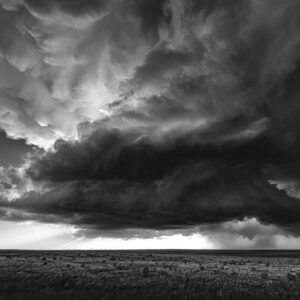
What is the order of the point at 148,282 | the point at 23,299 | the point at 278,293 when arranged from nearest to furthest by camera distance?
the point at 23,299 < the point at 278,293 < the point at 148,282

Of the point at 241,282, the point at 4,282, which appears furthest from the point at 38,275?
the point at 241,282

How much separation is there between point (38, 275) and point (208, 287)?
16.6 m

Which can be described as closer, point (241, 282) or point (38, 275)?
point (241, 282)

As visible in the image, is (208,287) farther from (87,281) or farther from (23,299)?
(23,299)

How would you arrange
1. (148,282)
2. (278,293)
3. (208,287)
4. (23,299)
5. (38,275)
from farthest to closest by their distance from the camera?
(38,275)
(148,282)
(208,287)
(278,293)
(23,299)

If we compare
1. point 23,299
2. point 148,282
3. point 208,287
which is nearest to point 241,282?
point 208,287

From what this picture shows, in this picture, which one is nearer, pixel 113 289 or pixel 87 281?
pixel 113 289

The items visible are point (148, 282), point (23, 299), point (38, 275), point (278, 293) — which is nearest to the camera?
point (23, 299)

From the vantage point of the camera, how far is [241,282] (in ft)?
94.7

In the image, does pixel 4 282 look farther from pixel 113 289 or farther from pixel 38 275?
pixel 113 289

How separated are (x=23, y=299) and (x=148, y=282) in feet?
36.8

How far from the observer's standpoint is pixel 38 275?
102 ft

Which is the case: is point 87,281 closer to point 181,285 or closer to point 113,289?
point 113,289

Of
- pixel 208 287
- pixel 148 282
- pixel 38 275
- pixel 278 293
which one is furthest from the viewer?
pixel 38 275
